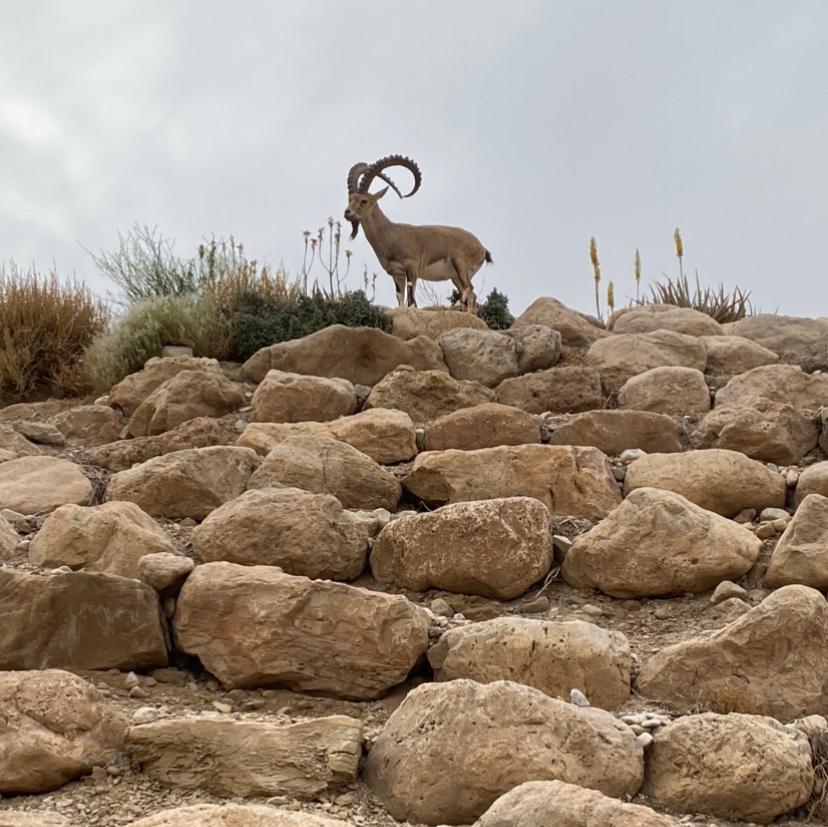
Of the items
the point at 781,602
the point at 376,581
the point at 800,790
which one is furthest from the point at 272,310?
the point at 800,790

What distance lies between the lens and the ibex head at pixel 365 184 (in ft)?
39.0

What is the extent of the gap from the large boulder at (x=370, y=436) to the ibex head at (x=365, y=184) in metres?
5.39

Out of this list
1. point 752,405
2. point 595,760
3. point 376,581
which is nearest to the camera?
point 595,760

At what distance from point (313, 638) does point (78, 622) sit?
94 cm

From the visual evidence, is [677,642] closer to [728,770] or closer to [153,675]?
[728,770]

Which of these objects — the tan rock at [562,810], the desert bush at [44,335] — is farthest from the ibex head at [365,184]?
the tan rock at [562,810]

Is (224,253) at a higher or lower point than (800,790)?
higher

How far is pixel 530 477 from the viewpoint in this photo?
236 inches

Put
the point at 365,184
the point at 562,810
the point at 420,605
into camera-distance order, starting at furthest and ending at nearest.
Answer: the point at 365,184, the point at 420,605, the point at 562,810

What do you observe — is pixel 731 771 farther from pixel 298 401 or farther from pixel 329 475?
pixel 298 401

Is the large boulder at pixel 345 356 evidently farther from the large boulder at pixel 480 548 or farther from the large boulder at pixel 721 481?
the large boulder at pixel 480 548

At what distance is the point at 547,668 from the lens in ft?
14.6

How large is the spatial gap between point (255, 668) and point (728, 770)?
1.83 metres

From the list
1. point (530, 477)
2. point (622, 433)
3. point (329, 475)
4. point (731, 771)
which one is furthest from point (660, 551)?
point (329, 475)
